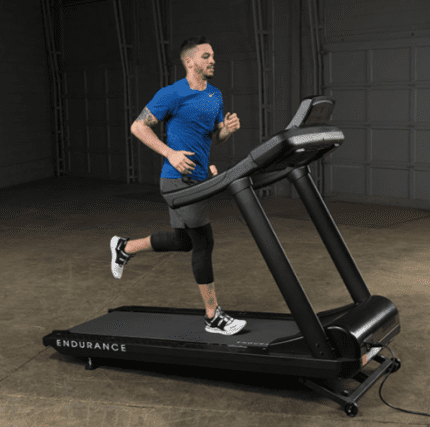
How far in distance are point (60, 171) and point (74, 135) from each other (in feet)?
2.75

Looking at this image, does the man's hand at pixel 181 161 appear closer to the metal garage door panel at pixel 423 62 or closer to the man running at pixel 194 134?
the man running at pixel 194 134

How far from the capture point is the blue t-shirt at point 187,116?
3496mm

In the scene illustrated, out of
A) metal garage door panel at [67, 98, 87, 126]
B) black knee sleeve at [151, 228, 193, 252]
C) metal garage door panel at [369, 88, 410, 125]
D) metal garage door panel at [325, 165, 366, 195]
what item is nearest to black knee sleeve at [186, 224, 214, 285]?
black knee sleeve at [151, 228, 193, 252]

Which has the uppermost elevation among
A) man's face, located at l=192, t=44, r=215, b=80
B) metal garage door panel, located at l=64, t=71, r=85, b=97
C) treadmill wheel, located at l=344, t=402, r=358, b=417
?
man's face, located at l=192, t=44, r=215, b=80

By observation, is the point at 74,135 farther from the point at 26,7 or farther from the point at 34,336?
the point at 34,336

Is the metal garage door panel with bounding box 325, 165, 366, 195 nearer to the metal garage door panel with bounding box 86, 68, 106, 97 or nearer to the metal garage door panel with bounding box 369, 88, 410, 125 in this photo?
the metal garage door panel with bounding box 369, 88, 410, 125

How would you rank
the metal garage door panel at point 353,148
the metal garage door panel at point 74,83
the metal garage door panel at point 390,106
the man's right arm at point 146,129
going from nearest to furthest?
1. the man's right arm at point 146,129
2. the metal garage door panel at point 390,106
3. the metal garage door panel at point 353,148
4. the metal garage door panel at point 74,83

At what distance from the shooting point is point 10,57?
11.8 metres

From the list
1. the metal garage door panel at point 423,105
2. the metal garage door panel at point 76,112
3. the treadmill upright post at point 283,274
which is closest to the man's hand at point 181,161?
the treadmill upright post at point 283,274

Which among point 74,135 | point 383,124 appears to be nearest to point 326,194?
point 383,124

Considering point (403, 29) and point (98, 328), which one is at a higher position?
point (403, 29)

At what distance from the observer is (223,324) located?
3.53 metres

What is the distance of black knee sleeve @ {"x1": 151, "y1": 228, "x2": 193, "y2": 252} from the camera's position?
3703mm

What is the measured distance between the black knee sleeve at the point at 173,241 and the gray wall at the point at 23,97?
8.54 m
